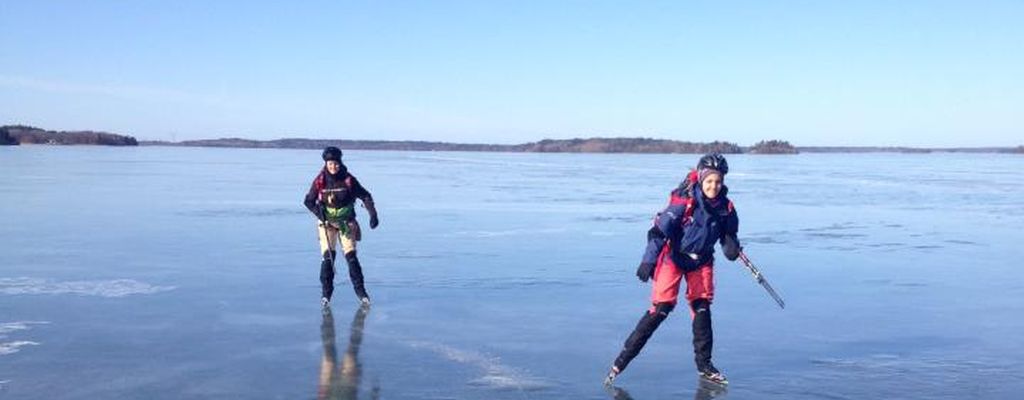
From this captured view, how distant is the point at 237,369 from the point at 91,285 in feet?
10.7

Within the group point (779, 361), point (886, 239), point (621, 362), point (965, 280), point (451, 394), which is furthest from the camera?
point (886, 239)

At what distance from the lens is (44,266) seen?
927 centimetres

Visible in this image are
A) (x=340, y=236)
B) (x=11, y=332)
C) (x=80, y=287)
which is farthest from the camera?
(x=80, y=287)

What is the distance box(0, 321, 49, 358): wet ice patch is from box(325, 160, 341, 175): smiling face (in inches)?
86.9

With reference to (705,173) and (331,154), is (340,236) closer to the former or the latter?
(331,154)

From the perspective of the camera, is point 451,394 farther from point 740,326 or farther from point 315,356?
point 740,326

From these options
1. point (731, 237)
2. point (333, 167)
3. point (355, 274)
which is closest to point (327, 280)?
point (355, 274)

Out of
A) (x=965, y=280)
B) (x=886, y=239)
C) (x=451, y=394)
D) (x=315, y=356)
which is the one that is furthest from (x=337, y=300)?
(x=886, y=239)

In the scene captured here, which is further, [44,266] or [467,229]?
[467,229]

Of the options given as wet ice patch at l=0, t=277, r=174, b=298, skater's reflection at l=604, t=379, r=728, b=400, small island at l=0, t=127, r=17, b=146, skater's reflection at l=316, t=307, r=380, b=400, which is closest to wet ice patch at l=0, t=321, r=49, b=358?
wet ice patch at l=0, t=277, r=174, b=298

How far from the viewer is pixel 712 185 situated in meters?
5.32

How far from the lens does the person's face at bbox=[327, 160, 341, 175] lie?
769cm

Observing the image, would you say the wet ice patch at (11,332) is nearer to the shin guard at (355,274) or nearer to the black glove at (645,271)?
the shin guard at (355,274)

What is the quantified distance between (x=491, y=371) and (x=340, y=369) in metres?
0.82
